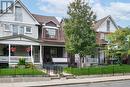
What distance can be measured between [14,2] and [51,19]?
7774 mm

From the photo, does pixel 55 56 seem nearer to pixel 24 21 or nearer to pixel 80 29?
pixel 24 21

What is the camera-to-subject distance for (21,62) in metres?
42.4

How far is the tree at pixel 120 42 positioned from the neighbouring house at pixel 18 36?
419 inches

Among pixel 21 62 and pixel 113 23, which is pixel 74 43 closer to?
pixel 21 62

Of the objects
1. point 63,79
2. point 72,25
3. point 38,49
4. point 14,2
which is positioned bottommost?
point 63,79

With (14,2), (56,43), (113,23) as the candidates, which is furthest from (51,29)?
(113,23)

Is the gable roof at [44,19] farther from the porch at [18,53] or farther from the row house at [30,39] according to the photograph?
the porch at [18,53]

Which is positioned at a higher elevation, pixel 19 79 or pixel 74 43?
pixel 74 43

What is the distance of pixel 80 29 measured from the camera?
41969 mm

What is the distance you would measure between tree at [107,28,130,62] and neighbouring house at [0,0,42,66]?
10632mm

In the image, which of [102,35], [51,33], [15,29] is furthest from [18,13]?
[102,35]

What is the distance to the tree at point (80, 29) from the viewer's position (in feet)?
136

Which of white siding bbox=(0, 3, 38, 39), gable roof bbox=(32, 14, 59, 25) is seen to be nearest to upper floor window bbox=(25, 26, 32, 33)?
white siding bbox=(0, 3, 38, 39)

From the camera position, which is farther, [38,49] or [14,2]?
[38,49]
